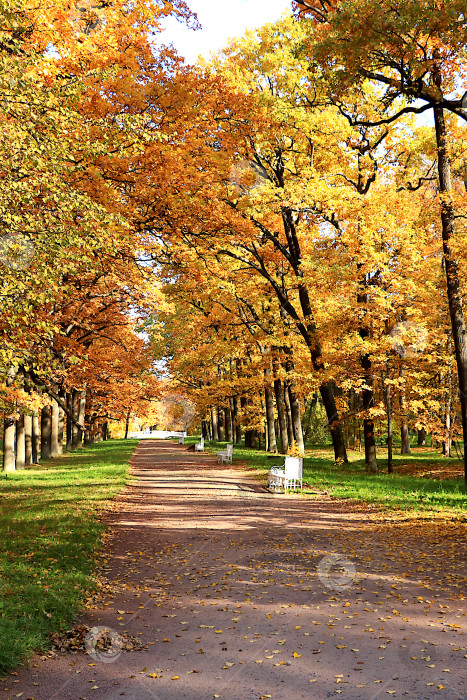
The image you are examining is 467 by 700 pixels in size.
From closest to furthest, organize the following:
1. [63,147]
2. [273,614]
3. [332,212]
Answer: [273,614] → [63,147] → [332,212]

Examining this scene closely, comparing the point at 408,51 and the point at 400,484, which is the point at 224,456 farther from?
the point at 408,51

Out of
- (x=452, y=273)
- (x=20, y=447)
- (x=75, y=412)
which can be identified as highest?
(x=452, y=273)

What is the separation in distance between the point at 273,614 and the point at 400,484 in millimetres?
11265

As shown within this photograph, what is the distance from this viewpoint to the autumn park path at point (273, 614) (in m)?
4.53

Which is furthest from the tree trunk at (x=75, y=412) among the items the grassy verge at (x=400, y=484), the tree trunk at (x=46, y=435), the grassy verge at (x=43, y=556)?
the grassy verge at (x=43, y=556)

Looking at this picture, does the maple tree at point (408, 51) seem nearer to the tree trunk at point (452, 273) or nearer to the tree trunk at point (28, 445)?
the tree trunk at point (452, 273)

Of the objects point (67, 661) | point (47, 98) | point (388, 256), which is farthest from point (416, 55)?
point (67, 661)

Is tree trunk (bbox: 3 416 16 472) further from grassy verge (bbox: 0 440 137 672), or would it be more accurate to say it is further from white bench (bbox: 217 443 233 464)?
white bench (bbox: 217 443 233 464)

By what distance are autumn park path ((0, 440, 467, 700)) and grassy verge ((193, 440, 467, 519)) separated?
80.1 inches

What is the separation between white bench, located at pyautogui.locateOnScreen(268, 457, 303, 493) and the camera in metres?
15.8

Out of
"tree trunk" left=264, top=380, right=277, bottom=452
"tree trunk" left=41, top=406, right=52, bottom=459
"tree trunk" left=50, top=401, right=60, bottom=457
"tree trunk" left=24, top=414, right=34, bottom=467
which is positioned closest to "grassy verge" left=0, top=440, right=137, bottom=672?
"tree trunk" left=24, top=414, right=34, bottom=467

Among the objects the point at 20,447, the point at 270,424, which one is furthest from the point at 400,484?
the point at 20,447

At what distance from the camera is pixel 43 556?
27.6ft

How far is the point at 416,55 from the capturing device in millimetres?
10844
